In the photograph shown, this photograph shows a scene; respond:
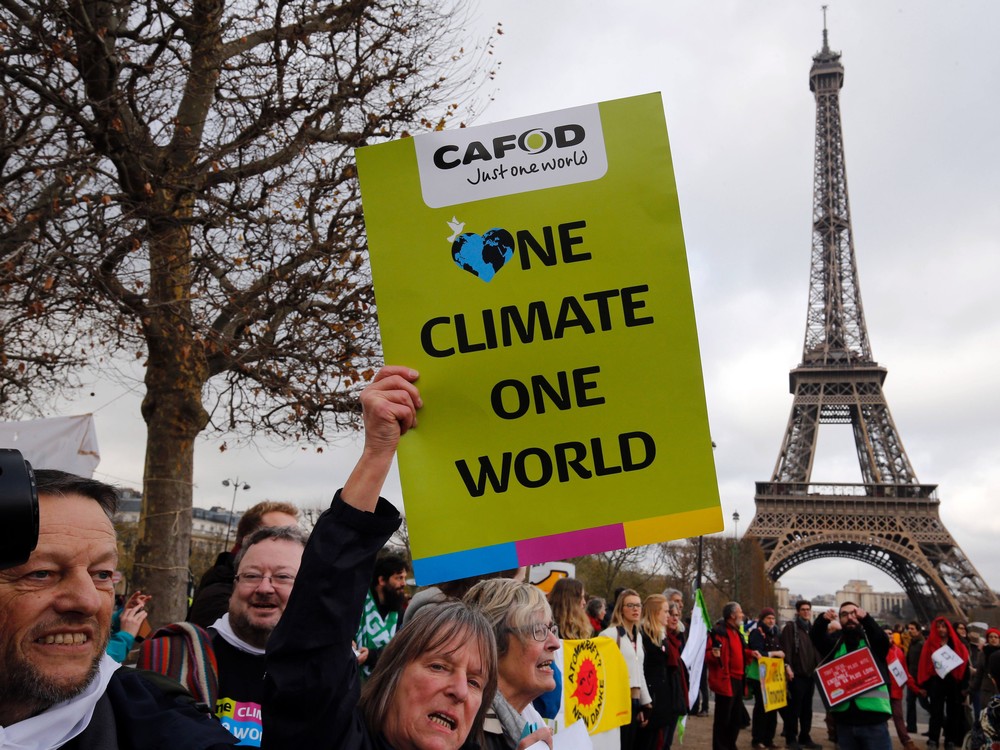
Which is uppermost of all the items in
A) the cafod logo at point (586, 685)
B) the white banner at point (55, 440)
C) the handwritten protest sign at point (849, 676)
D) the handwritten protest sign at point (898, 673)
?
the white banner at point (55, 440)

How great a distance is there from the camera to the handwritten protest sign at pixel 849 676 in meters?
7.32

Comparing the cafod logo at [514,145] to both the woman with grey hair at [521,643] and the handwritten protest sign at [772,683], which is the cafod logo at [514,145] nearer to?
the woman with grey hair at [521,643]

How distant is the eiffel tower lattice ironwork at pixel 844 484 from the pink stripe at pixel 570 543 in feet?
142

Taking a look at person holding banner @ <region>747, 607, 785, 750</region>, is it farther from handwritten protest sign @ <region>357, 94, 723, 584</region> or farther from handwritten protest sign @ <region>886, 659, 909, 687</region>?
handwritten protest sign @ <region>357, 94, 723, 584</region>

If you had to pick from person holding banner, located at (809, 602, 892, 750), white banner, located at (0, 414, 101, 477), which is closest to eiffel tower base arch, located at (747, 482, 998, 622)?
person holding banner, located at (809, 602, 892, 750)

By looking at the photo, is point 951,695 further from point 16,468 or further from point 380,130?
point 16,468

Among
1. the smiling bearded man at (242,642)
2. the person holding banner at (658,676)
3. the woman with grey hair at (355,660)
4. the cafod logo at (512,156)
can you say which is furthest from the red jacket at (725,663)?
the cafod logo at (512,156)

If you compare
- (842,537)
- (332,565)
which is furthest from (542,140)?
(842,537)

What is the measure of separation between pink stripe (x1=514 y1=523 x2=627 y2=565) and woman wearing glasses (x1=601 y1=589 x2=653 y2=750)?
485cm

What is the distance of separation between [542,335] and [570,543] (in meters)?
0.54

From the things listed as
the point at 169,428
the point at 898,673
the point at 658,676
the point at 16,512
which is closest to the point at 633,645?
the point at 658,676

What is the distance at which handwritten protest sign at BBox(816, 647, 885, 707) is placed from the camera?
732cm

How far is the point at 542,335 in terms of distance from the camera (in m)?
A: 2.41

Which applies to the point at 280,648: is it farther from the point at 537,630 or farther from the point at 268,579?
the point at 537,630
